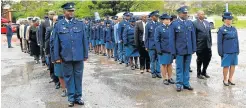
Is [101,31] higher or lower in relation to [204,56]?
higher

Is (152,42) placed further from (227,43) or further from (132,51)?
(227,43)

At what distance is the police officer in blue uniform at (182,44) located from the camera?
9242mm

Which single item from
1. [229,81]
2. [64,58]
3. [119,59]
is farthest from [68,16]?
[119,59]

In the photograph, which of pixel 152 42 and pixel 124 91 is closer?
pixel 124 91

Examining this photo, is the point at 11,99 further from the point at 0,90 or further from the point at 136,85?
the point at 136,85

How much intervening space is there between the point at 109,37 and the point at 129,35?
11.8ft

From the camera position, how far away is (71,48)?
26.5ft

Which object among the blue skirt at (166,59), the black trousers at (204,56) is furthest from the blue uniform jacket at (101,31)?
the blue skirt at (166,59)

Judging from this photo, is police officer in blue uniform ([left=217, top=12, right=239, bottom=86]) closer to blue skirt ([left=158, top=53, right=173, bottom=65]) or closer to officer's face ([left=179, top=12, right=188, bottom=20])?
officer's face ([left=179, top=12, right=188, bottom=20])

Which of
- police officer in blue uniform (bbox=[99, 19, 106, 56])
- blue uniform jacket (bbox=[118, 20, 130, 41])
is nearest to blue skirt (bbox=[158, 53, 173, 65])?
blue uniform jacket (bbox=[118, 20, 130, 41])

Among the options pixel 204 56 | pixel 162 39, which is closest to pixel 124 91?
pixel 162 39

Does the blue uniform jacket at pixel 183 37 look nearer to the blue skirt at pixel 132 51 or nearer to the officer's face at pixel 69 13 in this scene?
the officer's face at pixel 69 13

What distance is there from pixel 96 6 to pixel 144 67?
115 feet

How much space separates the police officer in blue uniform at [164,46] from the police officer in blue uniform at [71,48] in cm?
262
